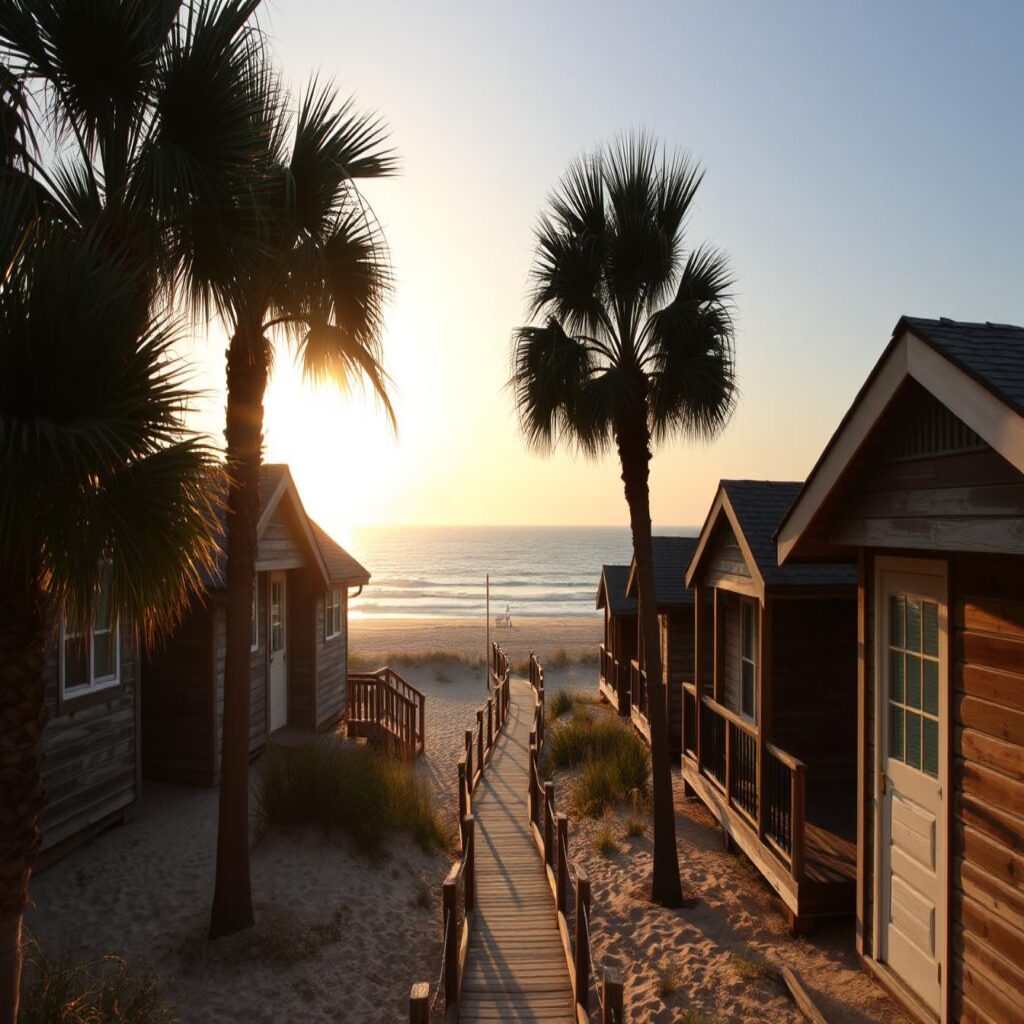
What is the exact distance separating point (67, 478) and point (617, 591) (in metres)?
18.3

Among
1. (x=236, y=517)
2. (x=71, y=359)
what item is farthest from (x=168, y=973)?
(x=71, y=359)

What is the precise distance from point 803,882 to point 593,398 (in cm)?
516

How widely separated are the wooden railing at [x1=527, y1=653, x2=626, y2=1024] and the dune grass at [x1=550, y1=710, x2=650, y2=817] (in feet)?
2.90

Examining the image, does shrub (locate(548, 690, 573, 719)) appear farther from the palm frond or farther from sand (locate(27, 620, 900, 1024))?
the palm frond

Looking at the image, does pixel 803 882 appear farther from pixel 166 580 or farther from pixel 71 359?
pixel 71 359

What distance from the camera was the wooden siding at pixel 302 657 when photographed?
15406 mm

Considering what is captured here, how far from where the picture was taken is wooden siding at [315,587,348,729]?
15703 millimetres

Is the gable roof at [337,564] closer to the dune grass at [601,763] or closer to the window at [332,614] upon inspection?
the window at [332,614]

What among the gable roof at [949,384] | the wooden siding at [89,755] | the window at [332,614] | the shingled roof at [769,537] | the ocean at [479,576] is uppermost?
the gable roof at [949,384]

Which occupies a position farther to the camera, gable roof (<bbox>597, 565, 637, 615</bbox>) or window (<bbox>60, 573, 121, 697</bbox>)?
gable roof (<bbox>597, 565, 637, 615</bbox>)

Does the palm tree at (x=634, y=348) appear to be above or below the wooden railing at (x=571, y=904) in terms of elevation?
above

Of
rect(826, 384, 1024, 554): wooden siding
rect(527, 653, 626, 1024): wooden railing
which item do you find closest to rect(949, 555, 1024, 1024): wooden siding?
rect(826, 384, 1024, 554): wooden siding

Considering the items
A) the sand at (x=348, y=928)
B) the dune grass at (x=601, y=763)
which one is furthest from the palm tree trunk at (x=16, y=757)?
the dune grass at (x=601, y=763)

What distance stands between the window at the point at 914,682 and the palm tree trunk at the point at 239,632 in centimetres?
556
